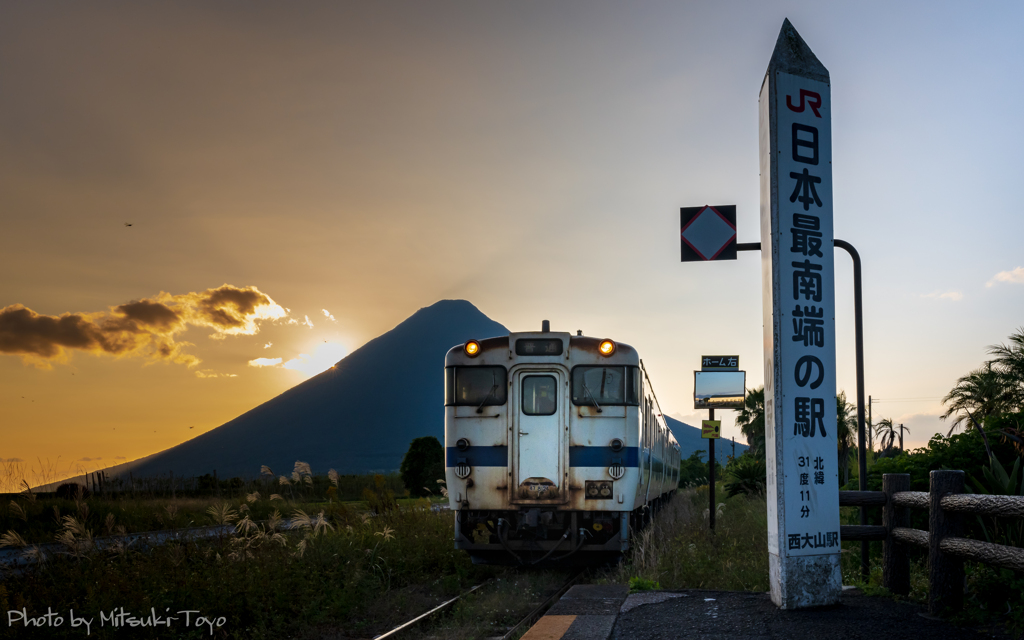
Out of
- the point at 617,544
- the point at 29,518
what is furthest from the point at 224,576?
the point at 29,518

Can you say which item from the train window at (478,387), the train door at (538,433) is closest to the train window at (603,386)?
the train door at (538,433)

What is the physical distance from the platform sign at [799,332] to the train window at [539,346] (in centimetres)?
454

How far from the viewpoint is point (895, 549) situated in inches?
279

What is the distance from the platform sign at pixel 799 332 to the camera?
6543 millimetres

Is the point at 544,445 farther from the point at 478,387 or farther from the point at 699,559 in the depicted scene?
the point at 699,559

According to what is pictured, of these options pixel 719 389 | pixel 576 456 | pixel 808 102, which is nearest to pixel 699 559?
pixel 576 456

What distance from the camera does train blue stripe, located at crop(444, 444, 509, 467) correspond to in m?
10.8

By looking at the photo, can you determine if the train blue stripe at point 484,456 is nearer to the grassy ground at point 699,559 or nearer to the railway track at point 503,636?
the railway track at point 503,636

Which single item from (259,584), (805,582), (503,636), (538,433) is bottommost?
(503,636)

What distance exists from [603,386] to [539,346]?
1107mm

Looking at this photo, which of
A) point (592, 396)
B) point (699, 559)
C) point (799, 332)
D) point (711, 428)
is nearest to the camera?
point (799, 332)

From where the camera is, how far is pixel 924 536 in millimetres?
6566

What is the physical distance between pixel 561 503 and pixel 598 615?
366 centimetres

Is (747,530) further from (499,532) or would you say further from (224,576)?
(224,576)
